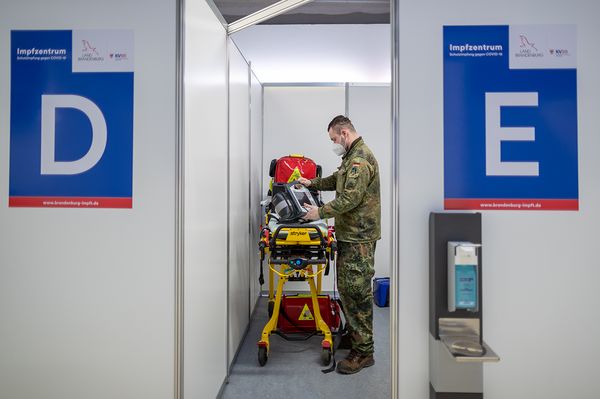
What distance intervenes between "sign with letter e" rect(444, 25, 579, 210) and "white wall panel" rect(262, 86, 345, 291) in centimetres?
257

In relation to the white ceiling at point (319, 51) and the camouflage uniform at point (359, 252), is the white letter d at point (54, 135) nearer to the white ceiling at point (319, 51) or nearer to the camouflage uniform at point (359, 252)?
the camouflage uniform at point (359, 252)

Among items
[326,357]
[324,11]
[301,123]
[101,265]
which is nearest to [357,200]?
[326,357]

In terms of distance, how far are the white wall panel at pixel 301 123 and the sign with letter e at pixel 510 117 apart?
257cm

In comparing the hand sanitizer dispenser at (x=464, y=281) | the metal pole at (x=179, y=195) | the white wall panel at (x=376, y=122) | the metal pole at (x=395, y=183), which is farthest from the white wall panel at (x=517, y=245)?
the white wall panel at (x=376, y=122)

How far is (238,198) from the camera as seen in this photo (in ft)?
8.50

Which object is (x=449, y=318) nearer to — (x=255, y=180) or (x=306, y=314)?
(x=306, y=314)

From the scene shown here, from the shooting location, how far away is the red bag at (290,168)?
3.29 meters

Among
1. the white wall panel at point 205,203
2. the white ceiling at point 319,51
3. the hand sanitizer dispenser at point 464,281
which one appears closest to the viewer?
the hand sanitizer dispenser at point 464,281

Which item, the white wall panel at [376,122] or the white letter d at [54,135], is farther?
the white wall panel at [376,122]

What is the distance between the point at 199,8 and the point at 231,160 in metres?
0.95

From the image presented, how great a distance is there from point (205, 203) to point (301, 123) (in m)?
2.41

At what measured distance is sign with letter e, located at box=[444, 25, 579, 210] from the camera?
1332 millimetres

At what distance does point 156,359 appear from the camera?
1463mm

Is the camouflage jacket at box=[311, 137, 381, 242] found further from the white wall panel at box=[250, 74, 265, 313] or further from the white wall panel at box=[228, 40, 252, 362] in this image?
the white wall panel at box=[250, 74, 265, 313]
